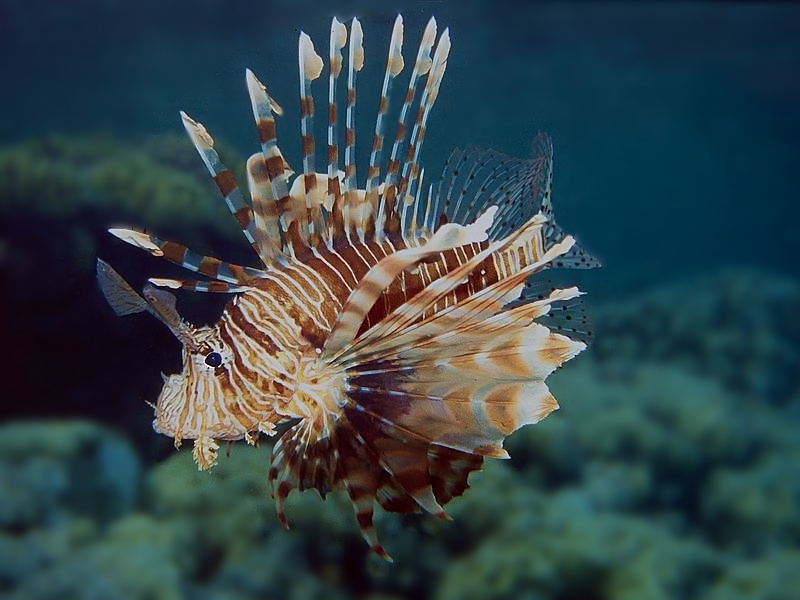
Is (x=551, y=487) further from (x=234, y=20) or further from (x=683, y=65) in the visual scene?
(x=683, y=65)

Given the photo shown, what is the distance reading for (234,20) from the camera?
24.4 m

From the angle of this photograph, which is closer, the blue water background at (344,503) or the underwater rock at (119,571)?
the blue water background at (344,503)

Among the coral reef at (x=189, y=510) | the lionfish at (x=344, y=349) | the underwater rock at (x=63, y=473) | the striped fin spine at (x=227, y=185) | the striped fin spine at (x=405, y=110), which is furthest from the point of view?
the underwater rock at (x=63, y=473)

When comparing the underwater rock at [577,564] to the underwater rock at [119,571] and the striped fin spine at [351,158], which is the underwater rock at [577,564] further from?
the striped fin spine at [351,158]

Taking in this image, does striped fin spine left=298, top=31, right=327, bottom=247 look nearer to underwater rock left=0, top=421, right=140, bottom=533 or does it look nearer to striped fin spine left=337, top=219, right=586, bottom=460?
striped fin spine left=337, top=219, right=586, bottom=460

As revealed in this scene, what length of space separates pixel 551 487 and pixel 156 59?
32427 mm

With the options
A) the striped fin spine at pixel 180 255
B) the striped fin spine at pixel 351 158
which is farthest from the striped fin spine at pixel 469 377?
the striped fin spine at pixel 351 158

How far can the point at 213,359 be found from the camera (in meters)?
1.67

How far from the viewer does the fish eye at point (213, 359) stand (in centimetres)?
166

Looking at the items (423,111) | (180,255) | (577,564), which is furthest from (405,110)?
(577,564)

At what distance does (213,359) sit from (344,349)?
34 centimetres

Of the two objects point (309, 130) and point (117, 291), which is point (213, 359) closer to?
point (117, 291)

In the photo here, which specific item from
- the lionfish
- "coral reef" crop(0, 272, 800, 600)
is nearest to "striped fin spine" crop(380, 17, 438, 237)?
the lionfish

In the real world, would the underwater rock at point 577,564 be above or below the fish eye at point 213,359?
below
